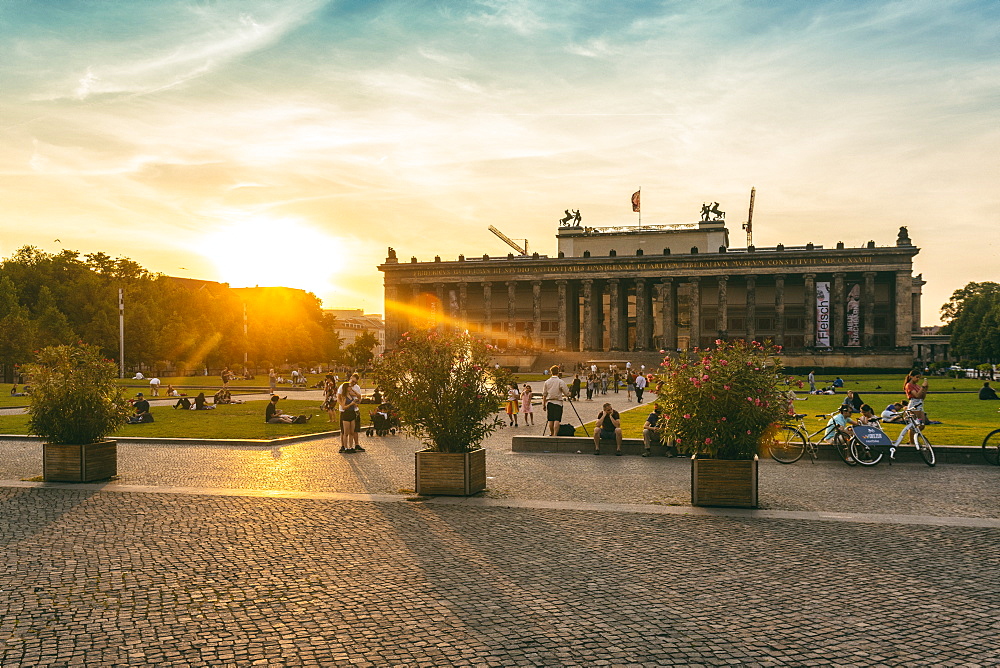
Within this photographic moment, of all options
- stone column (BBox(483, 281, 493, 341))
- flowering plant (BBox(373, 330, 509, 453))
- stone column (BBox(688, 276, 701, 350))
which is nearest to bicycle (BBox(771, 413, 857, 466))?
flowering plant (BBox(373, 330, 509, 453))

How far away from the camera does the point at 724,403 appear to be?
513 inches

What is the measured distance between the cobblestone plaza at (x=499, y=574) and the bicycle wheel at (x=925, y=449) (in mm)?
1820

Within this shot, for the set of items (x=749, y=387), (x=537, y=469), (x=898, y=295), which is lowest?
(x=537, y=469)

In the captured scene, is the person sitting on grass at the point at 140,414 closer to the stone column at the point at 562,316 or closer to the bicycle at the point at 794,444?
the bicycle at the point at 794,444

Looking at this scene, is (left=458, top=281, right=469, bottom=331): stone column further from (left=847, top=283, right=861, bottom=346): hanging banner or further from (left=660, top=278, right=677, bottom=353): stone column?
(left=847, top=283, right=861, bottom=346): hanging banner

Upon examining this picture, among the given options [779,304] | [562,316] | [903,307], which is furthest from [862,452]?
[562,316]

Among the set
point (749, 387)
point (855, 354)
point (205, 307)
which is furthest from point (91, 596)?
point (855, 354)

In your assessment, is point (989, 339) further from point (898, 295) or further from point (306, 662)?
point (306, 662)

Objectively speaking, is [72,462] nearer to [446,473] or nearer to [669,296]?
[446,473]

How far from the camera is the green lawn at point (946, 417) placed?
21.3 metres

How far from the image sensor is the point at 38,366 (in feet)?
52.9

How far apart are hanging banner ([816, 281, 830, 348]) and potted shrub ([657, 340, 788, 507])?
7958 cm

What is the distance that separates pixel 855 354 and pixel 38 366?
85238mm

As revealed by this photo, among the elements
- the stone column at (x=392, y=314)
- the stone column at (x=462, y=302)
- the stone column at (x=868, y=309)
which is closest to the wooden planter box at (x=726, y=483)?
the stone column at (x=868, y=309)
